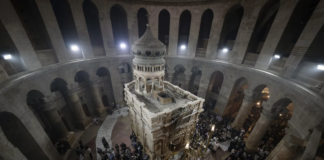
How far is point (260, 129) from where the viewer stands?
37.4 feet

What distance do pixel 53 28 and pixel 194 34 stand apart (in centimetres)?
1492

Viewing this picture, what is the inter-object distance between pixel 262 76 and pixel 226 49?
16.8 ft

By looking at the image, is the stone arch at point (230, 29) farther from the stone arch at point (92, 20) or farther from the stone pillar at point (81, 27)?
the stone arch at point (92, 20)

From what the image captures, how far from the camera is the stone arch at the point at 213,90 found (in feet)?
58.2

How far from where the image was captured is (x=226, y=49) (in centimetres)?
1505

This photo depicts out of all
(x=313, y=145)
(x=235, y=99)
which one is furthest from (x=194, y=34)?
(x=313, y=145)

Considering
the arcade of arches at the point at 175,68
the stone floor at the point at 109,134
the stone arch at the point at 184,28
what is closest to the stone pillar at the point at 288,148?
the arcade of arches at the point at 175,68

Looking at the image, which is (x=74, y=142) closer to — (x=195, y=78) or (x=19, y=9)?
(x=19, y=9)

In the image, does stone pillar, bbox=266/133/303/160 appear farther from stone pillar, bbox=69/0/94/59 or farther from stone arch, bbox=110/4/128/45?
stone pillar, bbox=69/0/94/59

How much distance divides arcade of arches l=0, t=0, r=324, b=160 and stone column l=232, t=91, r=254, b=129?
4.2 inches

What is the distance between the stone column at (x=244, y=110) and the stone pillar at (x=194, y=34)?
8094 millimetres

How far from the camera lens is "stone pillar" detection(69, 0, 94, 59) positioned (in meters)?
12.4

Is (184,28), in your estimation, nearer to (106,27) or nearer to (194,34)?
(194,34)

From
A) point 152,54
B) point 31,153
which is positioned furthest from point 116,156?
point 152,54
